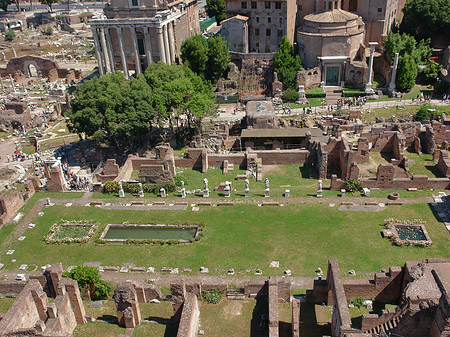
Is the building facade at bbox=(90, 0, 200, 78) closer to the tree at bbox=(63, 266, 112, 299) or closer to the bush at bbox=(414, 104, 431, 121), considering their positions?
the bush at bbox=(414, 104, 431, 121)

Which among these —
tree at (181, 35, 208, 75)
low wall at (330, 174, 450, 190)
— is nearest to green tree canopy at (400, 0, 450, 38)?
tree at (181, 35, 208, 75)

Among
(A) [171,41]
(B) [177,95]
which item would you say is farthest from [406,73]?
(A) [171,41]

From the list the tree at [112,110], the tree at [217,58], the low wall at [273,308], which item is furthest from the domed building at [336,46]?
the low wall at [273,308]

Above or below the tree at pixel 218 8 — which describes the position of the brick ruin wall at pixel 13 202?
below

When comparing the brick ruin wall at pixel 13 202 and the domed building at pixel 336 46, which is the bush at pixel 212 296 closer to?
the brick ruin wall at pixel 13 202

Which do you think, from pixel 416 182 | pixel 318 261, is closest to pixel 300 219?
pixel 318 261

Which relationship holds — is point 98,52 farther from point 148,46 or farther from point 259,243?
point 259,243

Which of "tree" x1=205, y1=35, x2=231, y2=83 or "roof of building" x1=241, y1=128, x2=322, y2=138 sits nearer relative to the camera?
"roof of building" x1=241, y1=128, x2=322, y2=138
